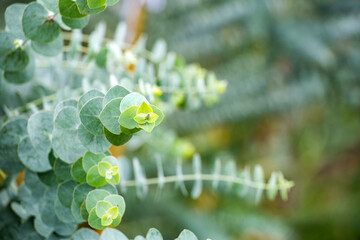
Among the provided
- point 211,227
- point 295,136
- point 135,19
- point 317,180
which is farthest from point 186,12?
point 317,180

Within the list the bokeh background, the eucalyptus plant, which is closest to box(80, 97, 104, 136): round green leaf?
the eucalyptus plant

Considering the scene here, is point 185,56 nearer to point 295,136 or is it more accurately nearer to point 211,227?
point 211,227

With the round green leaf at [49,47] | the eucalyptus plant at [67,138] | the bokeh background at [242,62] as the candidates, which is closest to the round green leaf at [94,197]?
the eucalyptus plant at [67,138]

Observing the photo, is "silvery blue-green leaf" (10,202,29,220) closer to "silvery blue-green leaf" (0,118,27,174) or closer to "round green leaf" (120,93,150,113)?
"silvery blue-green leaf" (0,118,27,174)

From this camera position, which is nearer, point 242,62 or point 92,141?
point 92,141

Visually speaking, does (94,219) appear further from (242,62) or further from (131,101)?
(242,62)

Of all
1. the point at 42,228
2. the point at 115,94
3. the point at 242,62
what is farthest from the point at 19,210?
the point at 242,62
